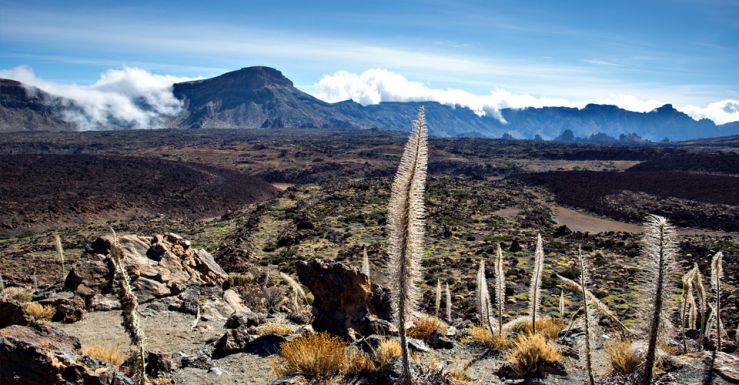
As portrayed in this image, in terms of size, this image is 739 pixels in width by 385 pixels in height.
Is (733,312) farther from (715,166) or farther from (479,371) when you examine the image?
(715,166)

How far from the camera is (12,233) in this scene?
1523 inches

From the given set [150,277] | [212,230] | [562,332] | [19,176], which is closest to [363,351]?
[562,332]

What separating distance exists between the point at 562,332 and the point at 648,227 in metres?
6.39

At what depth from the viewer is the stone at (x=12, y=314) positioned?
24.5 ft

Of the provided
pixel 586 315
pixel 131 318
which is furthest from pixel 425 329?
pixel 131 318

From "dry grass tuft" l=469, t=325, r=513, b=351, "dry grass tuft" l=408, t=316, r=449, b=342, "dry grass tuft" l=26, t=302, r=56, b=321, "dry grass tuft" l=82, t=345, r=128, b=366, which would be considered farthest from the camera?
"dry grass tuft" l=26, t=302, r=56, b=321

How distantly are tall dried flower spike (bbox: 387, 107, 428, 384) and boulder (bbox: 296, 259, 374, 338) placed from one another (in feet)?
14.6

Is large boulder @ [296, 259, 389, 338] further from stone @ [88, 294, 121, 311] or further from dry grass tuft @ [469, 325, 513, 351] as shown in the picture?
stone @ [88, 294, 121, 311]

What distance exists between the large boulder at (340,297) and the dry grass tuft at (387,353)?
1.97 metres

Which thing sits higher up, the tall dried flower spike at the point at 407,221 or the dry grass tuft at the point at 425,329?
the tall dried flower spike at the point at 407,221

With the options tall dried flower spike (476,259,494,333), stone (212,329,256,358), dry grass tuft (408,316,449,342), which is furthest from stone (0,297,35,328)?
tall dried flower spike (476,259,494,333)

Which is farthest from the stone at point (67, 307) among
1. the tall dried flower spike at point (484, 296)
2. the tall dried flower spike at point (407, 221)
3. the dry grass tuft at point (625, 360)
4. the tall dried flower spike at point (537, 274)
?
the dry grass tuft at point (625, 360)

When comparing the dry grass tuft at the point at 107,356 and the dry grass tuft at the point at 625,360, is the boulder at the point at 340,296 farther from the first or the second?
the dry grass tuft at the point at 625,360

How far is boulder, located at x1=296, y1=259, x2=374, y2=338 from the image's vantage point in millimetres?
8555
